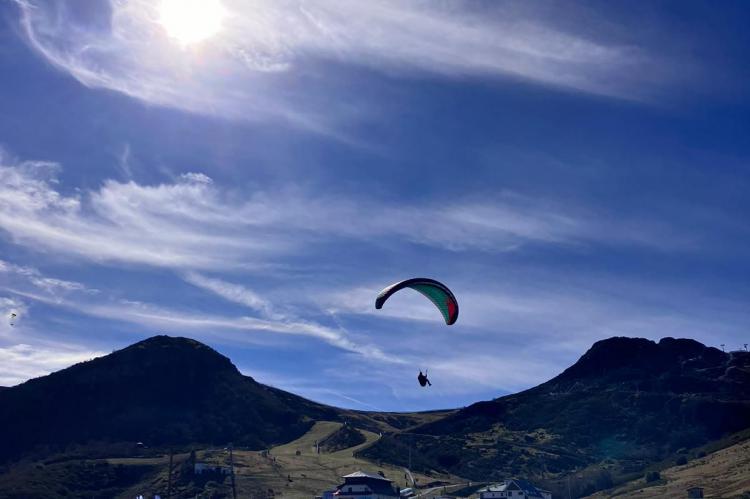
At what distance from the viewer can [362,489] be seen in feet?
418

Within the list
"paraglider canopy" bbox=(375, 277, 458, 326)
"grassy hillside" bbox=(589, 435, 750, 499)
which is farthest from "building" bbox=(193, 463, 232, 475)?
"paraglider canopy" bbox=(375, 277, 458, 326)

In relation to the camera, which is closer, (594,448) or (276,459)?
(276,459)

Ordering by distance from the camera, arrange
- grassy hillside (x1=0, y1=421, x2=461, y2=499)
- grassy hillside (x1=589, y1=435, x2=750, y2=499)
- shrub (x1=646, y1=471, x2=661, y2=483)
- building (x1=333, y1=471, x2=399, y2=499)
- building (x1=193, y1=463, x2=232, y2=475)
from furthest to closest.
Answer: building (x1=193, y1=463, x2=232, y2=475) → grassy hillside (x1=0, y1=421, x2=461, y2=499) → shrub (x1=646, y1=471, x2=661, y2=483) → grassy hillside (x1=589, y1=435, x2=750, y2=499) → building (x1=333, y1=471, x2=399, y2=499)

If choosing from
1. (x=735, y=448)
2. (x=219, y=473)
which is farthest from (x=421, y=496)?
(x=735, y=448)

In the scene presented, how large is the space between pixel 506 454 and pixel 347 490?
77.4 metres

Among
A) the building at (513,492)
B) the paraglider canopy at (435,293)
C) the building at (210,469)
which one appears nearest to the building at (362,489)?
the building at (513,492)

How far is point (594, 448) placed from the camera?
200 m

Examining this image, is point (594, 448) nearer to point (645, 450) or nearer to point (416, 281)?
point (645, 450)

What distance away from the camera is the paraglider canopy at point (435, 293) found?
222 feet

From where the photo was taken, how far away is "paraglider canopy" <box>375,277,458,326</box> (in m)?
67.8

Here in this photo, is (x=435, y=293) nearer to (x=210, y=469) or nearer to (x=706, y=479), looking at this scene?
(x=706, y=479)

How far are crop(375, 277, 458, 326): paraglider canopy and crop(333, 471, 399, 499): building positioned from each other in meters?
65.8

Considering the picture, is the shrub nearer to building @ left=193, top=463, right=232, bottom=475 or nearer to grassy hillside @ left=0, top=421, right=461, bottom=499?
grassy hillside @ left=0, top=421, right=461, bottom=499

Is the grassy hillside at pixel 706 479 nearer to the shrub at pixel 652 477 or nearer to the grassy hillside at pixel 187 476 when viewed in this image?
the shrub at pixel 652 477
